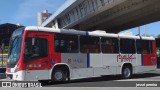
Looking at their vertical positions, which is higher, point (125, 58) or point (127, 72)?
point (125, 58)

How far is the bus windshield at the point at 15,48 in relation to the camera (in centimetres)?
1652

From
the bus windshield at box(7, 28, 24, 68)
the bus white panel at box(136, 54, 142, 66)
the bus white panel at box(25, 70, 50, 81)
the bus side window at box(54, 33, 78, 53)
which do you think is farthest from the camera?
the bus white panel at box(136, 54, 142, 66)

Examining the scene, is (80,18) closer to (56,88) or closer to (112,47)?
(112,47)

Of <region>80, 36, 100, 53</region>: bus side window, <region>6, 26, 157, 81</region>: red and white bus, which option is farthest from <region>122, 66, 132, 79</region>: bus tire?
Answer: <region>80, 36, 100, 53</region>: bus side window

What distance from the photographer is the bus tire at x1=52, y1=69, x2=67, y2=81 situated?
17089mm

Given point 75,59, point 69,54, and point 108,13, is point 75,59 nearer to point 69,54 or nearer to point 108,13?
point 69,54

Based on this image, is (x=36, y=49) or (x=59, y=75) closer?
(x=36, y=49)

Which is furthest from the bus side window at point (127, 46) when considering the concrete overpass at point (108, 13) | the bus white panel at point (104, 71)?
the concrete overpass at point (108, 13)

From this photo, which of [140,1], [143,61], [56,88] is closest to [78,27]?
[140,1]

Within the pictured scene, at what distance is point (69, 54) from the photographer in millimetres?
18047

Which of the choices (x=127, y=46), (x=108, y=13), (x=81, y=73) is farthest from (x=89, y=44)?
(x=108, y=13)

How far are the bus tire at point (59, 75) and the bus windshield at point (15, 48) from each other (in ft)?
6.77

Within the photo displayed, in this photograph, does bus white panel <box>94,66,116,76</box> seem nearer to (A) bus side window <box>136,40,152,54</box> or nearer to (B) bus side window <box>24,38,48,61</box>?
(A) bus side window <box>136,40,152,54</box>

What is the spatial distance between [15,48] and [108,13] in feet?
66.5
